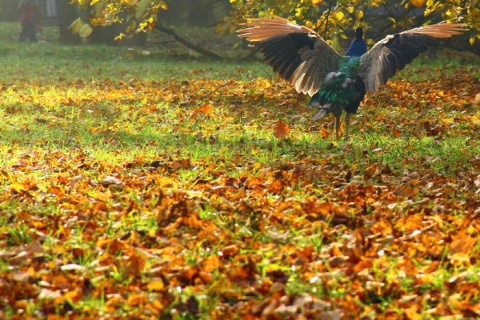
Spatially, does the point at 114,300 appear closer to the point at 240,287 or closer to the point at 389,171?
Result: the point at 240,287

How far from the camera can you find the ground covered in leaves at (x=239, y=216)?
389 cm

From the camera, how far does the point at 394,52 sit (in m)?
8.62

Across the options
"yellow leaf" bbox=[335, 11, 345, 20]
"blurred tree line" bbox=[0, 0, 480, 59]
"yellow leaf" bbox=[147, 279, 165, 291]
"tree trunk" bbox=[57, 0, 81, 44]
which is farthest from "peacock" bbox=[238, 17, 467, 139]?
"tree trunk" bbox=[57, 0, 81, 44]

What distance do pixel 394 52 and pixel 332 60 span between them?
0.73 m

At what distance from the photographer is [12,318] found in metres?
3.65

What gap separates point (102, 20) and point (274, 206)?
7.95m

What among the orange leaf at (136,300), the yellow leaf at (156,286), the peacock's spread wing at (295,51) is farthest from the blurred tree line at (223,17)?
the orange leaf at (136,300)

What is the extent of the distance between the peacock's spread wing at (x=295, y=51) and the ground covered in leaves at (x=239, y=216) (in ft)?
2.22

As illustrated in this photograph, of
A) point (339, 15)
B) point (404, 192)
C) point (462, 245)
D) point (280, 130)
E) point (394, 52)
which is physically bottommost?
point (280, 130)

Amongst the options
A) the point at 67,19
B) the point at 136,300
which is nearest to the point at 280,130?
the point at 136,300

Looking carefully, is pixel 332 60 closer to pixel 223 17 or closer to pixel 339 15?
pixel 339 15

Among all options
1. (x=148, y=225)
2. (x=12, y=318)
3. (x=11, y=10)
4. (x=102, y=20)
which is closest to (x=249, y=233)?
(x=148, y=225)

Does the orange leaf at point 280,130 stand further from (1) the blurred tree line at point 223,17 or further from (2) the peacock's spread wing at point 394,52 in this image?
(1) the blurred tree line at point 223,17

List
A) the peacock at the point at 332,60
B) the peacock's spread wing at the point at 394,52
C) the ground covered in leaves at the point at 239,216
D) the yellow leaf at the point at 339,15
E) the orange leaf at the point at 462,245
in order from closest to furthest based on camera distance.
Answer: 1. the ground covered in leaves at the point at 239,216
2. the orange leaf at the point at 462,245
3. the peacock's spread wing at the point at 394,52
4. the peacock at the point at 332,60
5. the yellow leaf at the point at 339,15
